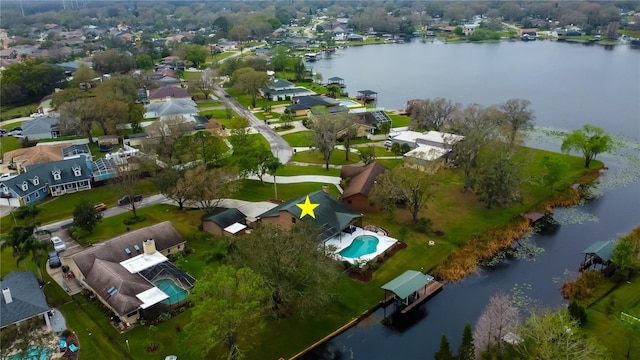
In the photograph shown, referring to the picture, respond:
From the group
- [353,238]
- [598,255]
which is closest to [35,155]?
[353,238]

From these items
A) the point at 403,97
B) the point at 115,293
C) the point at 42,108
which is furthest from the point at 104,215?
the point at 403,97

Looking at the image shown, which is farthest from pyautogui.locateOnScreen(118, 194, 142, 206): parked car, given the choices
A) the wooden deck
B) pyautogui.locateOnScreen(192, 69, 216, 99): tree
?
pyautogui.locateOnScreen(192, 69, 216, 99): tree

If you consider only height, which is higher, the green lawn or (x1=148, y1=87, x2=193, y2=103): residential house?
(x1=148, y1=87, x2=193, y2=103): residential house

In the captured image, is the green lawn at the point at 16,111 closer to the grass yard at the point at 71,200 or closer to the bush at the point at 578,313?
the grass yard at the point at 71,200

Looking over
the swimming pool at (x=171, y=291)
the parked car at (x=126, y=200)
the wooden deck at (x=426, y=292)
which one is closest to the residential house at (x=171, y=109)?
the parked car at (x=126, y=200)

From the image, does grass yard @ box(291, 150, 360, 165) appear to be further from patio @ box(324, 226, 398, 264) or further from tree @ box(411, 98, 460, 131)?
patio @ box(324, 226, 398, 264)

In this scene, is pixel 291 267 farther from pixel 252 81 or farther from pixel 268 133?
pixel 252 81
